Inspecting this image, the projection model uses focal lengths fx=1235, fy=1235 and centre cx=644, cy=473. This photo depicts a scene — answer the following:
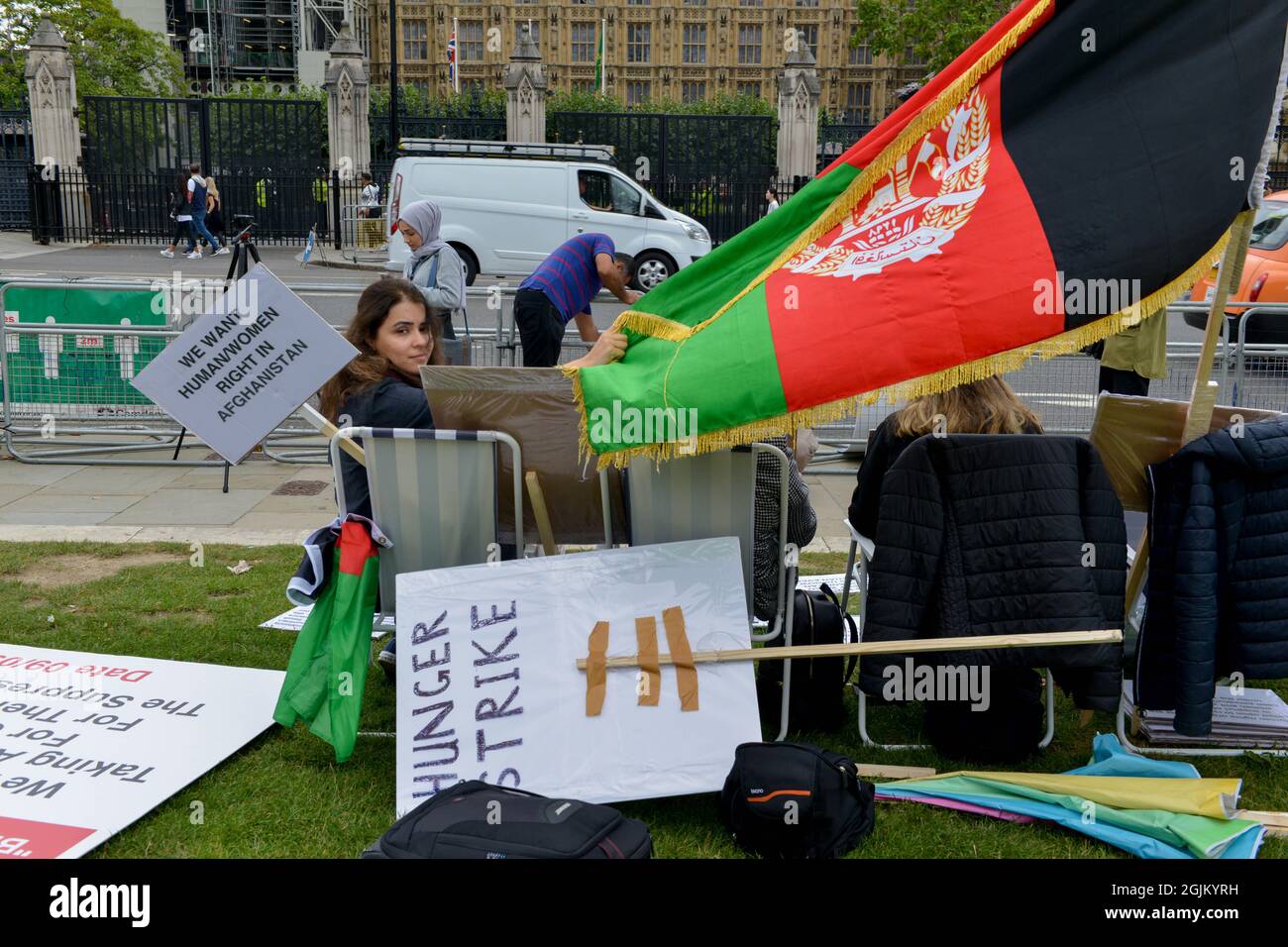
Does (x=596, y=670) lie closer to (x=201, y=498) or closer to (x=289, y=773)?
(x=289, y=773)

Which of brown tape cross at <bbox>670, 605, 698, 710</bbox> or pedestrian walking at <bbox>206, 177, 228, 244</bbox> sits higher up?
pedestrian walking at <bbox>206, 177, 228, 244</bbox>

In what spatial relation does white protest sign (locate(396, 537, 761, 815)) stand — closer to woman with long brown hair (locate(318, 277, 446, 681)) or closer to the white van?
woman with long brown hair (locate(318, 277, 446, 681))

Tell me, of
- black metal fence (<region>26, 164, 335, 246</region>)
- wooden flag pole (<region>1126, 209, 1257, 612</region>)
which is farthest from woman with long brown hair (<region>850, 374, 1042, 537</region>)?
black metal fence (<region>26, 164, 335, 246</region>)

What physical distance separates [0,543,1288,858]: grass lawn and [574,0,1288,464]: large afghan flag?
1342 mm

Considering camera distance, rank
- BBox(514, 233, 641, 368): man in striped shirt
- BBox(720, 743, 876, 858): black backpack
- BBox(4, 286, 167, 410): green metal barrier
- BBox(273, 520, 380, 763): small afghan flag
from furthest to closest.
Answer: BBox(4, 286, 167, 410): green metal barrier
BBox(514, 233, 641, 368): man in striped shirt
BBox(273, 520, 380, 763): small afghan flag
BBox(720, 743, 876, 858): black backpack

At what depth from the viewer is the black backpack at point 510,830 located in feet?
10.9

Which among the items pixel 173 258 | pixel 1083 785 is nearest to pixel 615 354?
pixel 1083 785

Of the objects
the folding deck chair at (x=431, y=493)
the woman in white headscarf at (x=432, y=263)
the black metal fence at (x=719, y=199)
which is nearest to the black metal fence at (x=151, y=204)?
the black metal fence at (x=719, y=199)

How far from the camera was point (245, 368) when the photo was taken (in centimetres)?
437

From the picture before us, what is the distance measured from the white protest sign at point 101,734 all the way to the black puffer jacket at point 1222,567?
330cm

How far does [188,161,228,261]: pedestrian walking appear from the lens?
89.9 feet

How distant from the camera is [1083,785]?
402 cm

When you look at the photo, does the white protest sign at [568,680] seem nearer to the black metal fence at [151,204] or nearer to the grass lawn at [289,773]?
the grass lawn at [289,773]

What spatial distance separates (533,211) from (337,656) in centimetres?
1861
